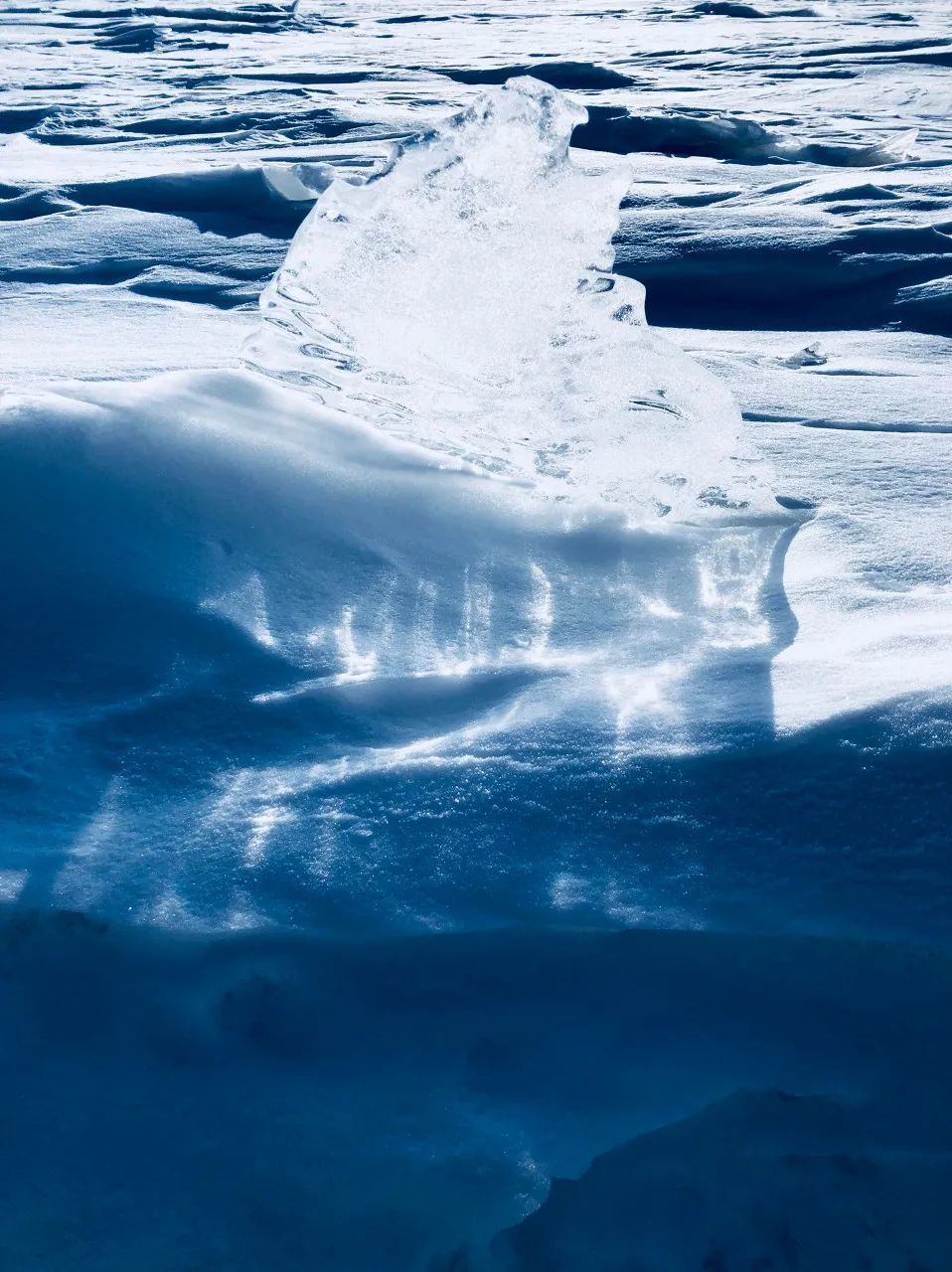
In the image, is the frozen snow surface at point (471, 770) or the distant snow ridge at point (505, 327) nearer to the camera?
the frozen snow surface at point (471, 770)

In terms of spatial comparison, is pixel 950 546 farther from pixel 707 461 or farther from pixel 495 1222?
pixel 495 1222

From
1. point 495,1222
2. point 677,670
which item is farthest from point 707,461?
point 495,1222

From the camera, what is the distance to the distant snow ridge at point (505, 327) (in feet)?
5.34

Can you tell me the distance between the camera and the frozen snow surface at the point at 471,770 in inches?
31.7

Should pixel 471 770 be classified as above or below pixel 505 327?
below

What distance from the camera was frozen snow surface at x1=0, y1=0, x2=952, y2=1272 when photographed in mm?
806

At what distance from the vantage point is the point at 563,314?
1.83 meters

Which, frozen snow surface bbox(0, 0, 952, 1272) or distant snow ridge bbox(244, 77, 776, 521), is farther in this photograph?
distant snow ridge bbox(244, 77, 776, 521)

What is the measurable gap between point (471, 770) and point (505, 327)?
→ 978mm

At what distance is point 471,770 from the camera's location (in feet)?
3.48

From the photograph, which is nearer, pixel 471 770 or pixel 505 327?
pixel 471 770

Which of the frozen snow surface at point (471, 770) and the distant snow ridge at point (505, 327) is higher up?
the distant snow ridge at point (505, 327)

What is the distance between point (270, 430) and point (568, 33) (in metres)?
6.75

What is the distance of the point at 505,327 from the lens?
1.82m
